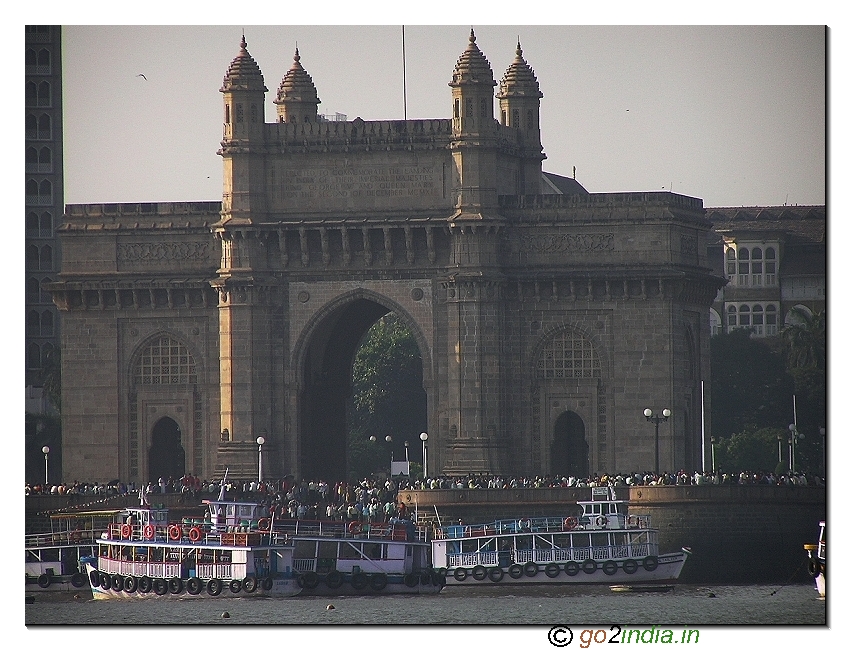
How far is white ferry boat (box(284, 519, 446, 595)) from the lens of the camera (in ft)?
317

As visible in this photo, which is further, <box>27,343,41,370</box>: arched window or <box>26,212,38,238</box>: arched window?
<box>27,343,41,370</box>: arched window

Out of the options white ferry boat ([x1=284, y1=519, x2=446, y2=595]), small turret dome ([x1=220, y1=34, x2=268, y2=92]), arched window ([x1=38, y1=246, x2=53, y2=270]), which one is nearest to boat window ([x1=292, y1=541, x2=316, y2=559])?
white ferry boat ([x1=284, y1=519, x2=446, y2=595])

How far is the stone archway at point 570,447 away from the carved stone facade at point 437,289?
0.11 metres

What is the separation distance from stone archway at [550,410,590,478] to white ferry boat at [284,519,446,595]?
1654cm

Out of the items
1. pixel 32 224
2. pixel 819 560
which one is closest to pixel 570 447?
pixel 819 560

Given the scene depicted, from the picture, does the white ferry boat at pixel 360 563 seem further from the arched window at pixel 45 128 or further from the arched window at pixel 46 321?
the arched window at pixel 45 128

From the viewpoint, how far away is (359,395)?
157750 millimetres

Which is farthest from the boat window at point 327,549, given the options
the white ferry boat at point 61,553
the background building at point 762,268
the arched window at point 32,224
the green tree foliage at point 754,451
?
the background building at point 762,268

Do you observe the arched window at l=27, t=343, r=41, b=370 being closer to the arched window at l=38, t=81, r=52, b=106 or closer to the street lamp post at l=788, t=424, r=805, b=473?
the arched window at l=38, t=81, r=52, b=106

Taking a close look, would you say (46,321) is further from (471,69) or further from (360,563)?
(360,563)

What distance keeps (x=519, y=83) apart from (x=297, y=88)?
372 inches

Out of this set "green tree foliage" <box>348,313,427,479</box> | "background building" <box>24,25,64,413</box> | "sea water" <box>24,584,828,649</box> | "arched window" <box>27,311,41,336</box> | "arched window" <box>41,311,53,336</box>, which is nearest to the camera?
"sea water" <box>24,584,828,649</box>

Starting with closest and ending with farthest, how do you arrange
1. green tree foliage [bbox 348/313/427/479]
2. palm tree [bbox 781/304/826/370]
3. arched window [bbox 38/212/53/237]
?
palm tree [bbox 781/304/826/370], arched window [bbox 38/212/53/237], green tree foliage [bbox 348/313/427/479]

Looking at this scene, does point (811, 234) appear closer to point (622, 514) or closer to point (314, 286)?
point (314, 286)
